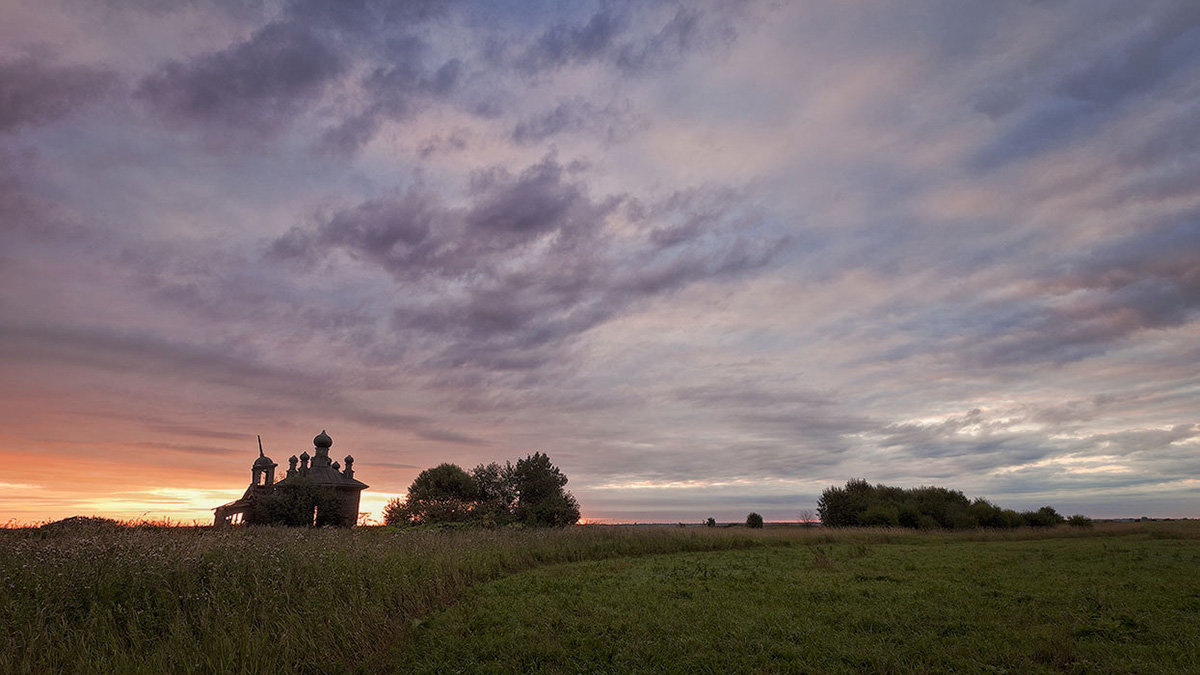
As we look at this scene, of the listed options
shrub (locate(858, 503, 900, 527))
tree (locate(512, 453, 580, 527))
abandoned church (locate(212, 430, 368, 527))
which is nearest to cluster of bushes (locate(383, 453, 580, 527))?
tree (locate(512, 453, 580, 527))

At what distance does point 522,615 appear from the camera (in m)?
14.9

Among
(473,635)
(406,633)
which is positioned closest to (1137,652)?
(473,635)

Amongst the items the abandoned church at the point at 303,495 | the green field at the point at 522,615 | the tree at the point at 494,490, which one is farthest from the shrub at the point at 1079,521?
the abandoned church at the point at 303,495

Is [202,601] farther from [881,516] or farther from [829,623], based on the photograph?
[881,516]

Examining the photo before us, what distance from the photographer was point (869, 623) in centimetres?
1323

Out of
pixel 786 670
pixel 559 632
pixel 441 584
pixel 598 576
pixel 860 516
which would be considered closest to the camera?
pixel 786 670

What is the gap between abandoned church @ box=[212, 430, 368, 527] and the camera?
163 ft

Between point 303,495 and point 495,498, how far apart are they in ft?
63.8

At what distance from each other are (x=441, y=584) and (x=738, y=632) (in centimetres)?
924

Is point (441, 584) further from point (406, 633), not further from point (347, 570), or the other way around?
point (406, 633)

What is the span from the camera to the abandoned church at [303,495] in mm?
49656

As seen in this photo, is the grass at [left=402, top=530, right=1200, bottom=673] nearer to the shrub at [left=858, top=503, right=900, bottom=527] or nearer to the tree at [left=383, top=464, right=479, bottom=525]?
the shrub at [left=858, top=503, right=900, bottom=527]

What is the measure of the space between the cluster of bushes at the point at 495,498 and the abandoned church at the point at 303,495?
22.0 feet

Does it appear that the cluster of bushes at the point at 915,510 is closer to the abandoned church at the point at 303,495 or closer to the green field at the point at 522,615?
the green field at the point at 522,615
